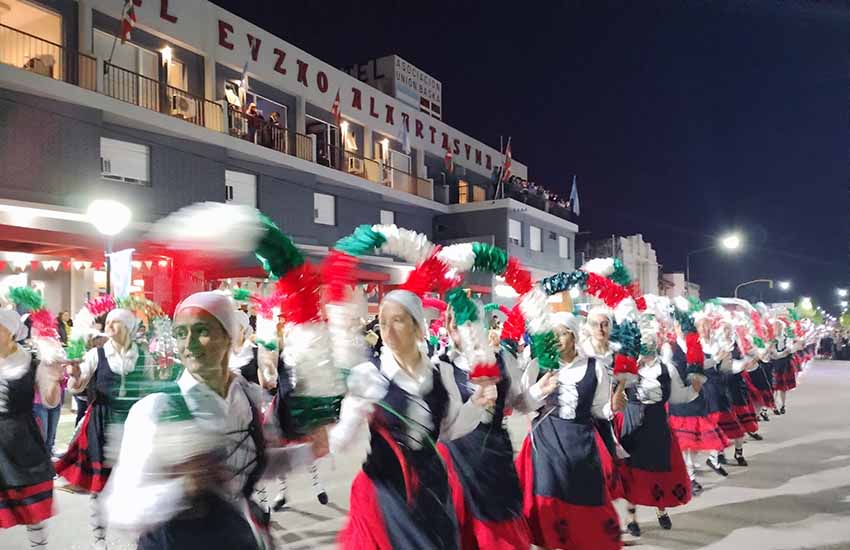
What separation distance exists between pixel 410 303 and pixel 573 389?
1616mm

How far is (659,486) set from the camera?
19.3 ft

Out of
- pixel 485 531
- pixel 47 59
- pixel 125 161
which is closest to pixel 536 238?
pixel 125 161

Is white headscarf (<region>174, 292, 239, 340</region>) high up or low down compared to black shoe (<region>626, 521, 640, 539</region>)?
up

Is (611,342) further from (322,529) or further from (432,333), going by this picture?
(432,333)

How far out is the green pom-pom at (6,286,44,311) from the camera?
620 cm

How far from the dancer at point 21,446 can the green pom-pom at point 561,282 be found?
3.76 meters

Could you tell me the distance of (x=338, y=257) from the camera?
3.26m

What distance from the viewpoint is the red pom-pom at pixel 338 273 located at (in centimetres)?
305

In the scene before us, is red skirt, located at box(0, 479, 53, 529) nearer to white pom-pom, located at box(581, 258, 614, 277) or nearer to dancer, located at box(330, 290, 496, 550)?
dancer, located at box(330, 290, 496, 550)

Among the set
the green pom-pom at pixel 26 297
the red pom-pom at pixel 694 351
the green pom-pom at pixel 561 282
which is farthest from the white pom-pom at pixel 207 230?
the red pom-pom at pixel 694 351

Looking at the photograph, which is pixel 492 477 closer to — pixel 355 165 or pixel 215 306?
pixel 215 306

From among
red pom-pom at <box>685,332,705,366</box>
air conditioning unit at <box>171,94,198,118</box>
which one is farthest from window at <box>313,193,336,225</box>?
red pom-pom at <box>685,332,705,366</box>

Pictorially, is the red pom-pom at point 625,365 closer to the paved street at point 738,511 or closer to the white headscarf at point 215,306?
the paved street at point 738,511

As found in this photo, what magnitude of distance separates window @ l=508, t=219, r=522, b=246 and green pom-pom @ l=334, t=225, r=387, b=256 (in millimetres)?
23368
